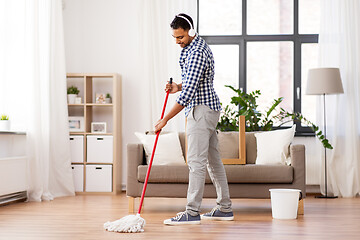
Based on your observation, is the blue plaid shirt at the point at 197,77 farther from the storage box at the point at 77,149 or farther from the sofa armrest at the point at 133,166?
the storage box at the point at 77,149

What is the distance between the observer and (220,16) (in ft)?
19.9

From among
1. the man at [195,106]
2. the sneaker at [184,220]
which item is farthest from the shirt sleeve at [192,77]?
the sneaker at [184,220]

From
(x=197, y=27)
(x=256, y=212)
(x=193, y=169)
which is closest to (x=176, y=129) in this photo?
(x=197, y=27)

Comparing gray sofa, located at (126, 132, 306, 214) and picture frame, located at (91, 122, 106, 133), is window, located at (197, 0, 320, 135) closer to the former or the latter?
picture frame, located at (91, 122, 106, 133)

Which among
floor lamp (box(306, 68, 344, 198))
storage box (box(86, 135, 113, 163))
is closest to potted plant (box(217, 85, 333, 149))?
floor lamp (box(306, 68, 344, 198))

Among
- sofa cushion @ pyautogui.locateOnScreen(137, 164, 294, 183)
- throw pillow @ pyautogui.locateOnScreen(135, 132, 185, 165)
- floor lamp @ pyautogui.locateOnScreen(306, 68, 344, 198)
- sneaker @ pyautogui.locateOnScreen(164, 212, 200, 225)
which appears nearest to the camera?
sneaker @ pyautogui.locateOnScreen(164, 212, 200, 225)

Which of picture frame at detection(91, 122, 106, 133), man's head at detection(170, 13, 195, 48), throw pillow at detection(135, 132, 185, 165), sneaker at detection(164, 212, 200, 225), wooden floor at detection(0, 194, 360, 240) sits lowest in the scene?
wooden floor at detection(0, 194, 360, 240)

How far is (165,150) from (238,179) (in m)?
0.72

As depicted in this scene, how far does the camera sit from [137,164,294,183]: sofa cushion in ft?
13.1

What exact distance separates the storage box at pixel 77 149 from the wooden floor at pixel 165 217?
2.30 feet

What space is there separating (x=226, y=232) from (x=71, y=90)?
3.12 meters

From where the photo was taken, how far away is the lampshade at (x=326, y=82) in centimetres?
532

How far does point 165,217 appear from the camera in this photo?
3.78 metres

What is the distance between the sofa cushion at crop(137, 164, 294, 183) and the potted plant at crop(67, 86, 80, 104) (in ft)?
6.40
